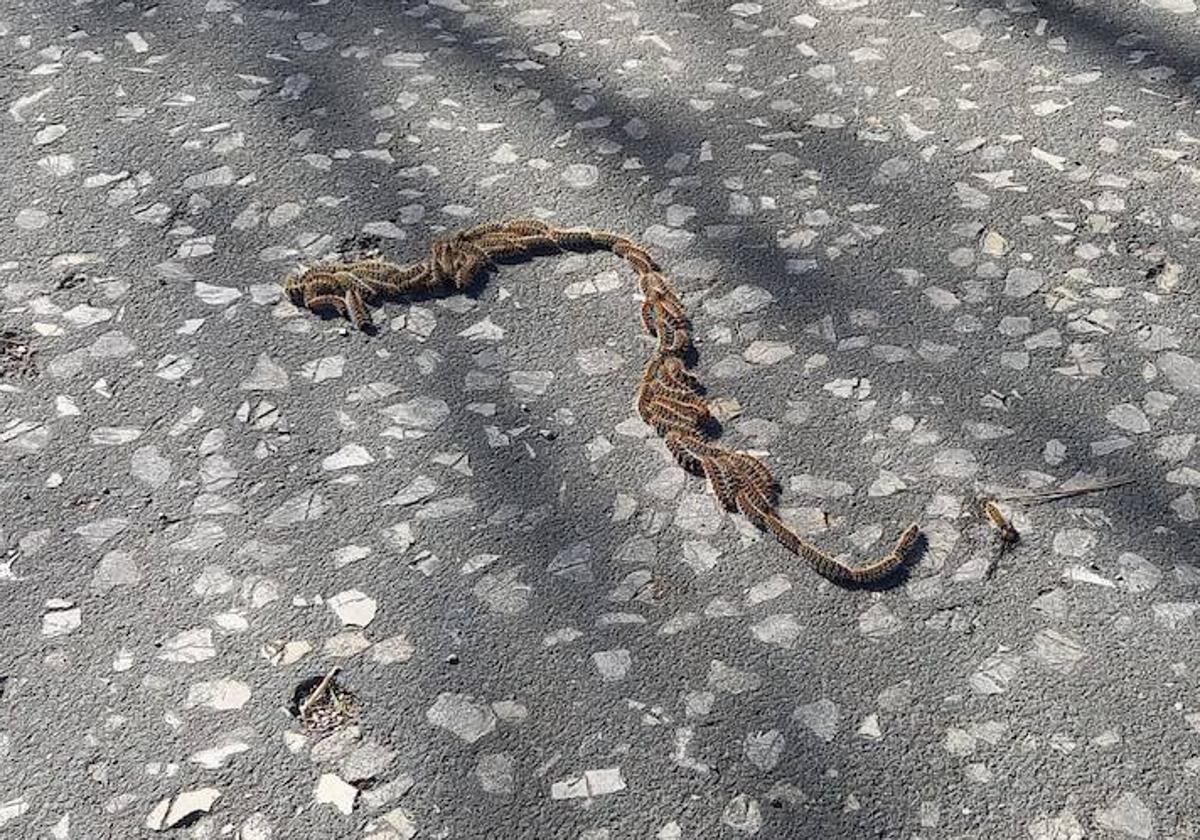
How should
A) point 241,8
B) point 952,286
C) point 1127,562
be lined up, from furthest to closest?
point 241,8 → point 952,286 → point 1127,562

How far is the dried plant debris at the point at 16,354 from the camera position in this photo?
3.99 meters

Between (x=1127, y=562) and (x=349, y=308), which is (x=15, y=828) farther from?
(x=1127, y=562)

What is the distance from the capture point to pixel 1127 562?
3.35 meters

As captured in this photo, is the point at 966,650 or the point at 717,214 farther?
the point at 717,214

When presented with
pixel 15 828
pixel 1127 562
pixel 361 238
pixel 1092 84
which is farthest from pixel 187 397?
pixel 1092 84

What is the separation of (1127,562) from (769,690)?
0.85 metres

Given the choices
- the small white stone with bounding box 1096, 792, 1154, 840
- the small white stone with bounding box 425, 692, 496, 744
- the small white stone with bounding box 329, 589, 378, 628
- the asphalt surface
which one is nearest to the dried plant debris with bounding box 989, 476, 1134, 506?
the asphalt surface

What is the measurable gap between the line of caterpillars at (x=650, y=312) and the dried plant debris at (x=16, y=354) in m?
0.67

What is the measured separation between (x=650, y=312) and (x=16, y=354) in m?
1.62

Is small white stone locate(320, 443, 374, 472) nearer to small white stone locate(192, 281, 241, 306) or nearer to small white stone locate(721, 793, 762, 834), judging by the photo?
small white stone locate(192, 281, 241, 306)

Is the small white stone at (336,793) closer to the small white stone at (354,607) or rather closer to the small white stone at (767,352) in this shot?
the small white stone at (354,607)

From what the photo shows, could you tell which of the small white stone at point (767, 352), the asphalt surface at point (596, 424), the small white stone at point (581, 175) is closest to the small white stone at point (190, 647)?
the asphalt surface at point (596, 424)

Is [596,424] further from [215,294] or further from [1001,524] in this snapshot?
[215,294]

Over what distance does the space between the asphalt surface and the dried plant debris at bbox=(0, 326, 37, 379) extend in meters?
0.01
